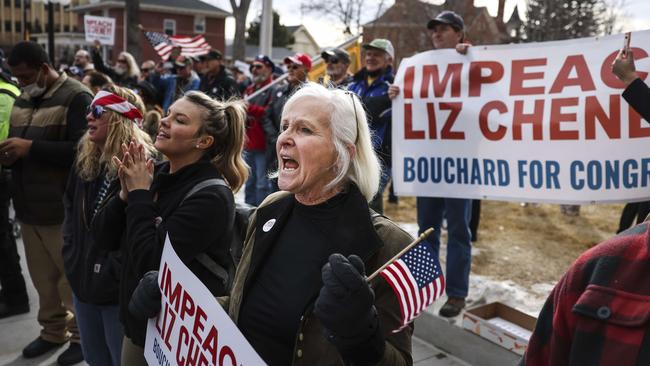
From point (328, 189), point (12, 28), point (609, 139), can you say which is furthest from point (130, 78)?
point (12, 28)

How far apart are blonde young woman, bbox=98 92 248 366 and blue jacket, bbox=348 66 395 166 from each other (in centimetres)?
222

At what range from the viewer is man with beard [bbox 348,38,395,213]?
487 centimetres

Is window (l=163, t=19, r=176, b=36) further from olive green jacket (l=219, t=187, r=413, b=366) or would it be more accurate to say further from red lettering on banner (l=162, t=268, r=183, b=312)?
olive green jacket (l=219, t=187, r=413, b=366)

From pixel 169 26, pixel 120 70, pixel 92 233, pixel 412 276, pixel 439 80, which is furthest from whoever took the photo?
pixel 169 26

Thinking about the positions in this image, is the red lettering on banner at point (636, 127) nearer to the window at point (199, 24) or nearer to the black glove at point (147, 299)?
the black glove at point (147, 299)

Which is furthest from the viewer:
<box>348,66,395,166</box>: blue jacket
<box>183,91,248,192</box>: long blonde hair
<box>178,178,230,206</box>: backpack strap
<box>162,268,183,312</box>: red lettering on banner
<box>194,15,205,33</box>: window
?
<box>194,15,205,33</box>: window

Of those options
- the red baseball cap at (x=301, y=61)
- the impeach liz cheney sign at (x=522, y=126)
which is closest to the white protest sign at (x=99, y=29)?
the red baseball cap at (x=301, y=61)

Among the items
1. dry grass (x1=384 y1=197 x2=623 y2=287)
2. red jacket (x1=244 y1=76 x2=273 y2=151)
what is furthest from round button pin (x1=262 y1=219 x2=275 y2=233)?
red jacket (x1=244 y1=76 x2=273 y2=151)

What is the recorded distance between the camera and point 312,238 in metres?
1.77

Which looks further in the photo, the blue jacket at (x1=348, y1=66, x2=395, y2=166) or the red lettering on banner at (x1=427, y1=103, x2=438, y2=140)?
the blue jacket at (x1=348, y1=66, x2=395, y2=166)

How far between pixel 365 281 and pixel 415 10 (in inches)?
698

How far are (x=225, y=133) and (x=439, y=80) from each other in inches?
88.5

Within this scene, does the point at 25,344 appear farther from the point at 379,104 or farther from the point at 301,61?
the point at 301,61

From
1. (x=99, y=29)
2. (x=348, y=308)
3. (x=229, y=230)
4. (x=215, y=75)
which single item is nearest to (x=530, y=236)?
(x=215, y=75)
